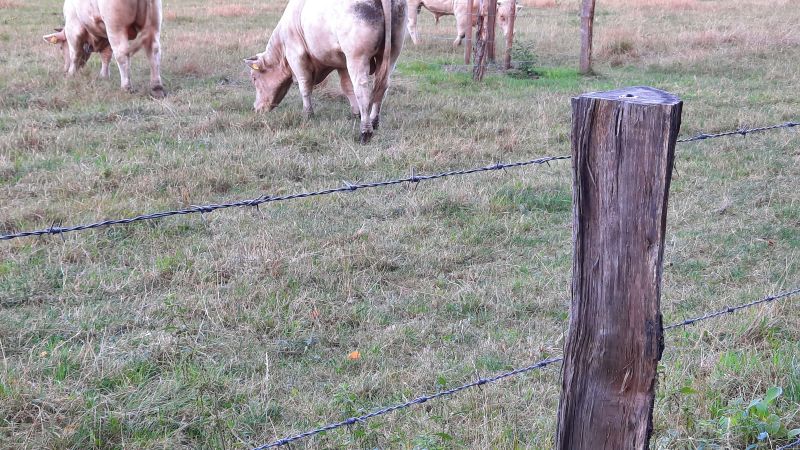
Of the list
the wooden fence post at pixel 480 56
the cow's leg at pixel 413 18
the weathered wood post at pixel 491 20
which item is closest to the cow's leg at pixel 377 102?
the wooden fence post at pixel 480 56

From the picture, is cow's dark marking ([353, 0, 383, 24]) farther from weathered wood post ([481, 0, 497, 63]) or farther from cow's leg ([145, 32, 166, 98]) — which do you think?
weathered wood post ([481, 0, 497, 63])

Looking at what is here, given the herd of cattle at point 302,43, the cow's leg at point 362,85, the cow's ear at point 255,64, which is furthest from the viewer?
the cow's ear at point 255,64

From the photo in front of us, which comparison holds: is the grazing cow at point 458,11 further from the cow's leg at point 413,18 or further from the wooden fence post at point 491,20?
the wooden fence post at point 491,20

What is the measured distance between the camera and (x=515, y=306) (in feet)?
16.3

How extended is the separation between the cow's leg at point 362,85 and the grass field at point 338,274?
0.36 m

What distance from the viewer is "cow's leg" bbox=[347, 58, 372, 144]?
909cm

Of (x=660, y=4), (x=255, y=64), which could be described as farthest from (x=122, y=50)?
(x=660, y=4)

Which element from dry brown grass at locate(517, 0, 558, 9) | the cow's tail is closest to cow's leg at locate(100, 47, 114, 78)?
the cow's tail

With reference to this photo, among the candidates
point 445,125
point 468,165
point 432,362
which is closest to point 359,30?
point 445,125

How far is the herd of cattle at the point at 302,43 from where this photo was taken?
8.86 meters

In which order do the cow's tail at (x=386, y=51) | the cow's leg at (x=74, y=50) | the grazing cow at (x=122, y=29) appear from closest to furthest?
the cow's tail at (x=386, y=51) < the grazing cow at (x=122, y=29) < the cow's leg at (x=74, y=50)

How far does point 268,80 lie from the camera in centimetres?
1062

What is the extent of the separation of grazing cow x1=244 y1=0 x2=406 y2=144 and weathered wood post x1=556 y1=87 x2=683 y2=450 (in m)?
6.71

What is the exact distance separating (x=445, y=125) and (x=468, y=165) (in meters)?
1.65
